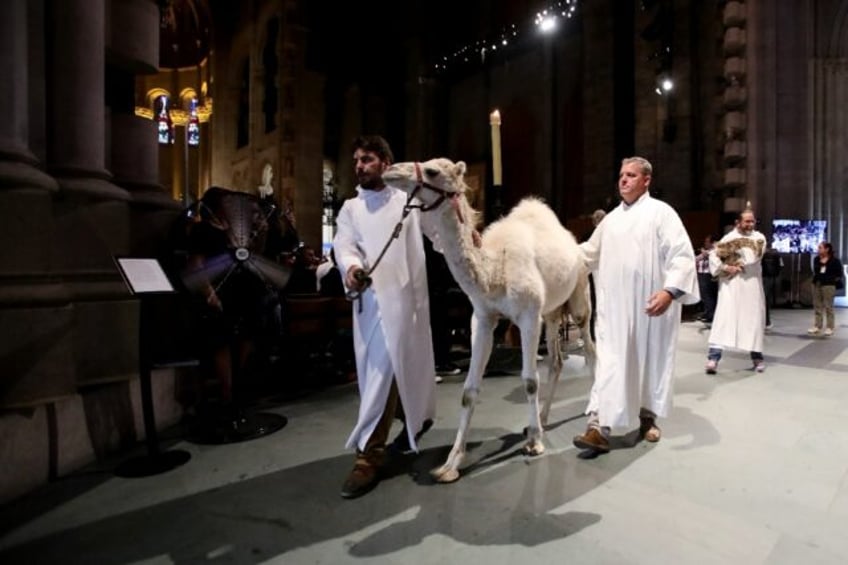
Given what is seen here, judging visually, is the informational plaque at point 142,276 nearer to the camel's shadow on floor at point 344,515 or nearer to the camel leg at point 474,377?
the camel's shadow on floor at point 344,515

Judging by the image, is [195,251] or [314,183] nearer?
[195,251]

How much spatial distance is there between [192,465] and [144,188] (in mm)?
2820

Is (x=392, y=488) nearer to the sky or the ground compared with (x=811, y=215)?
nearer to the ground

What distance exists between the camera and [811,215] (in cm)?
1500

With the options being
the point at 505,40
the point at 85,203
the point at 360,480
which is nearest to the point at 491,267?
the point at 360,480

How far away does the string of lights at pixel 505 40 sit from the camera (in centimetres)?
1755

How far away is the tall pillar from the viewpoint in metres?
4.18

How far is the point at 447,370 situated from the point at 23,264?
441 cm

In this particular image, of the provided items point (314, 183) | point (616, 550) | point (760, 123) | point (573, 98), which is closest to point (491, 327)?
point (616, 550)

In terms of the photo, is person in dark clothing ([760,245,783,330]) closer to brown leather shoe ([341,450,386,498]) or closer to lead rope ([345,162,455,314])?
lead rope ([345,162,455,314])

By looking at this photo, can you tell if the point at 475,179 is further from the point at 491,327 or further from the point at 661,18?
the point at 491,327

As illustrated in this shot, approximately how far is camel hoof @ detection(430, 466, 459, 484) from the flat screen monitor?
14.2 meters

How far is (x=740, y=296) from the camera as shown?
7.00 metres

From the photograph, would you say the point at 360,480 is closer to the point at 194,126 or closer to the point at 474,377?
the point at 474,377
